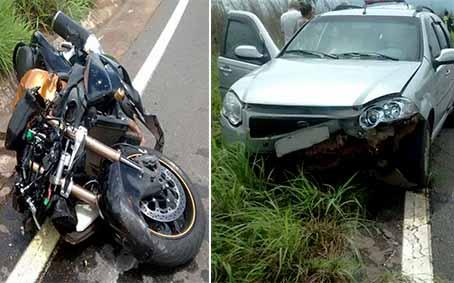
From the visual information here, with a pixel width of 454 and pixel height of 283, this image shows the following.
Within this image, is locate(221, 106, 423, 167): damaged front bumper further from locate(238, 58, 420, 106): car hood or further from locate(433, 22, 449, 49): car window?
locate(433, 22, 449, 49): car window

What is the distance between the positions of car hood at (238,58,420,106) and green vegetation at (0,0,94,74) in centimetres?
317

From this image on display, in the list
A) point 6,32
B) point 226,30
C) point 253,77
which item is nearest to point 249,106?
point 253,77

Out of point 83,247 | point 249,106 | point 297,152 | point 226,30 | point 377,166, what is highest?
point 226,30

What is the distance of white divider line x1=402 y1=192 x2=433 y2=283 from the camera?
3564 mm

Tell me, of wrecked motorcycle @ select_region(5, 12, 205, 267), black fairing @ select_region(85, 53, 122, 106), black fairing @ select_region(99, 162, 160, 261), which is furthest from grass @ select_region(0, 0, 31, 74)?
black fairing @ select_region(99, 162, 160, 261)

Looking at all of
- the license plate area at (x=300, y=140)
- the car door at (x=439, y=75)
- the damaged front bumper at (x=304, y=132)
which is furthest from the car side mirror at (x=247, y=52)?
the car door at (x=439, y=75)

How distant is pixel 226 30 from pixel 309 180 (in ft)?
→ 4.58

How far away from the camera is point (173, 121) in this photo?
608 cm

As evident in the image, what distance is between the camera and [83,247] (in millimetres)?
4055

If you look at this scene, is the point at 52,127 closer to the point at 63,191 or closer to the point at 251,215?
the point at 63,191

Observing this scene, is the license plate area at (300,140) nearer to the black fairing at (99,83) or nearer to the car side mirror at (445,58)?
the black fairing at (99,83)

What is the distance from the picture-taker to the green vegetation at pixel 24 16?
244 inches

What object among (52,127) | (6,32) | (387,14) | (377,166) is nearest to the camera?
(52,127)

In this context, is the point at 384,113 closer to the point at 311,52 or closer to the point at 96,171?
the point at 311,52
